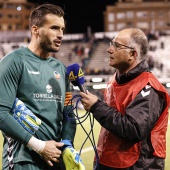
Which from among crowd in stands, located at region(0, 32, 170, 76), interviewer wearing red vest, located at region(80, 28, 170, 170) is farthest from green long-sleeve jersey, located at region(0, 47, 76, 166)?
crowd in stands, located at region(0, 32, 170, 76)

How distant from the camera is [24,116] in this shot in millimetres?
2932

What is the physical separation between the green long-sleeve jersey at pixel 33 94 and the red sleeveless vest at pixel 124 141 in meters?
0.33

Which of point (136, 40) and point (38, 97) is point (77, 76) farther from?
point (136, 40)

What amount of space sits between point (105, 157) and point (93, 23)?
270 feet

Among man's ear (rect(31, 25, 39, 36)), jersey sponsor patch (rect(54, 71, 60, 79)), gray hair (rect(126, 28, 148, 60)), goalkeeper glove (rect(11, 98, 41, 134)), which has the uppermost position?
man's ear (rect(31, 25, 39, 36))

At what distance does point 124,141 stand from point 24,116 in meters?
0.80

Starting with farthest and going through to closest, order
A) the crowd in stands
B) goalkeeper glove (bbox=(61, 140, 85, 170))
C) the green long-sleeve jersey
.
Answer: the crowd in stands, goalkeeper glove (bbox=(61, 140, 85, 170)), the green long-sleeve jersey

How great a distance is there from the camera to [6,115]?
9.30ft

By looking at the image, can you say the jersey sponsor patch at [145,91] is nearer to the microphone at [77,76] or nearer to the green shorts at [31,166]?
the microphone at [77,76]

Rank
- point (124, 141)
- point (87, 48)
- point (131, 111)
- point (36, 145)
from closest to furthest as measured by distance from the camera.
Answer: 1. point (36, 145)
2. point (131, 111)
3. point (124, 141)
4. point (87, 48)

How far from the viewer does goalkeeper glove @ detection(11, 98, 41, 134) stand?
2.93 m

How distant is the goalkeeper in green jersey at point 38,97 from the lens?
9.46 feet

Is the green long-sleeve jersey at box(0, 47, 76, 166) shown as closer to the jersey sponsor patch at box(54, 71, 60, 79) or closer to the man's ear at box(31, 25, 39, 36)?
the jersey sponsor patch at box(54, 71, 60, 79)

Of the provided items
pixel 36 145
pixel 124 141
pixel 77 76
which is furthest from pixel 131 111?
pixel 36 145
